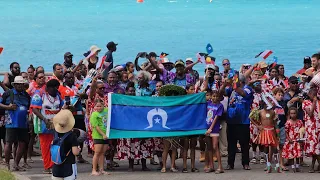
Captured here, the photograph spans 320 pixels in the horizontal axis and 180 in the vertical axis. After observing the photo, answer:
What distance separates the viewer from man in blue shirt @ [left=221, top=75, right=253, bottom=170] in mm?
14430

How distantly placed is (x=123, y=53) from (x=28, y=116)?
28954 mm

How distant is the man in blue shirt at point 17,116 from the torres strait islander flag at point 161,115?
57.5 inches

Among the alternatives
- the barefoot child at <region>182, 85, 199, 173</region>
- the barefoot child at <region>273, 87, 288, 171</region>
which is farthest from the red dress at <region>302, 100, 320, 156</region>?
the barefoot child at <region>182, 85, 199, 173</region>

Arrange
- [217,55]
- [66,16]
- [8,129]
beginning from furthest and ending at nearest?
[66,16] → [217,55] → [8,129]

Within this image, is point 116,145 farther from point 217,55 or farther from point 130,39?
point 130,39

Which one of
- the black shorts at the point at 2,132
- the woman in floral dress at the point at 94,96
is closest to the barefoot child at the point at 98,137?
the woman in floral dress at the point at 94,96

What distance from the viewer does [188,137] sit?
48.0 feet

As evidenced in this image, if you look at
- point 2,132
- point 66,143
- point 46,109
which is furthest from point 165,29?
point 66,143

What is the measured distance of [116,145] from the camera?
14758mm

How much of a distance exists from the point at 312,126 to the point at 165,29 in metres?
45.0

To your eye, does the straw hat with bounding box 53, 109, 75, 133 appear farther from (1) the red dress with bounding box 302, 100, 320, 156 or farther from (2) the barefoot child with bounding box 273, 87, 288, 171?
(1) the red dress with bounding box 302, 100, 320, 156

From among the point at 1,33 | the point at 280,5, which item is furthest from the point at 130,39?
the point at 280,5

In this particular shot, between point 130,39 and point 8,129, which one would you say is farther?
point 130,39

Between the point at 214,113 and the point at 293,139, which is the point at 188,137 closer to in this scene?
the point at 214,113
